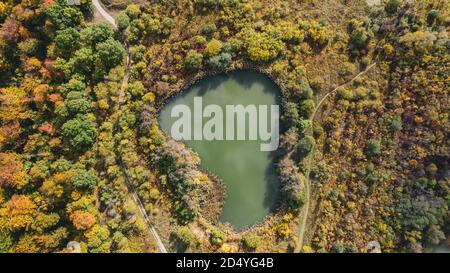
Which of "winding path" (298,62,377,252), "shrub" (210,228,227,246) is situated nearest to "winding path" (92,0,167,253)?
"shrub" (210,228,227,246)

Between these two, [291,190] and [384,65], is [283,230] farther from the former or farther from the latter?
[384,65]

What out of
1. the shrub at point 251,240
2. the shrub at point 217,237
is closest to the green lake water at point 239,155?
the shrub at point 251,240

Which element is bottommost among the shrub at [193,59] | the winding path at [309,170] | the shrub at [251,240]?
the shrub at [251,240]

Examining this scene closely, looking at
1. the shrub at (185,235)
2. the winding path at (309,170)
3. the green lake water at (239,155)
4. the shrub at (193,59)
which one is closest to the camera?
the shrub at (185,235)

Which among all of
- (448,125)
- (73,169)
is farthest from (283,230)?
(73,169)

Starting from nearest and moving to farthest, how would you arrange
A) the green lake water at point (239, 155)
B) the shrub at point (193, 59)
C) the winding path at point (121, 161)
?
the shrub at point (193, 59) → the winding path at point (121, 161) → the green lake water at point (239, 155)

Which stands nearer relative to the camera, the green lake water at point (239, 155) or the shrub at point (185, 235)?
the shrub at point (185, 235)

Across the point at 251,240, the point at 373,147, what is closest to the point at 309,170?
the point at 373,147

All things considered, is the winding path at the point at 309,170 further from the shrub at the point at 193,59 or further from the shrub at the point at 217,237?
the shrub at the point at 193,59

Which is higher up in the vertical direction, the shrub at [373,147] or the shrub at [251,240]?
the shrub at [373,147]
